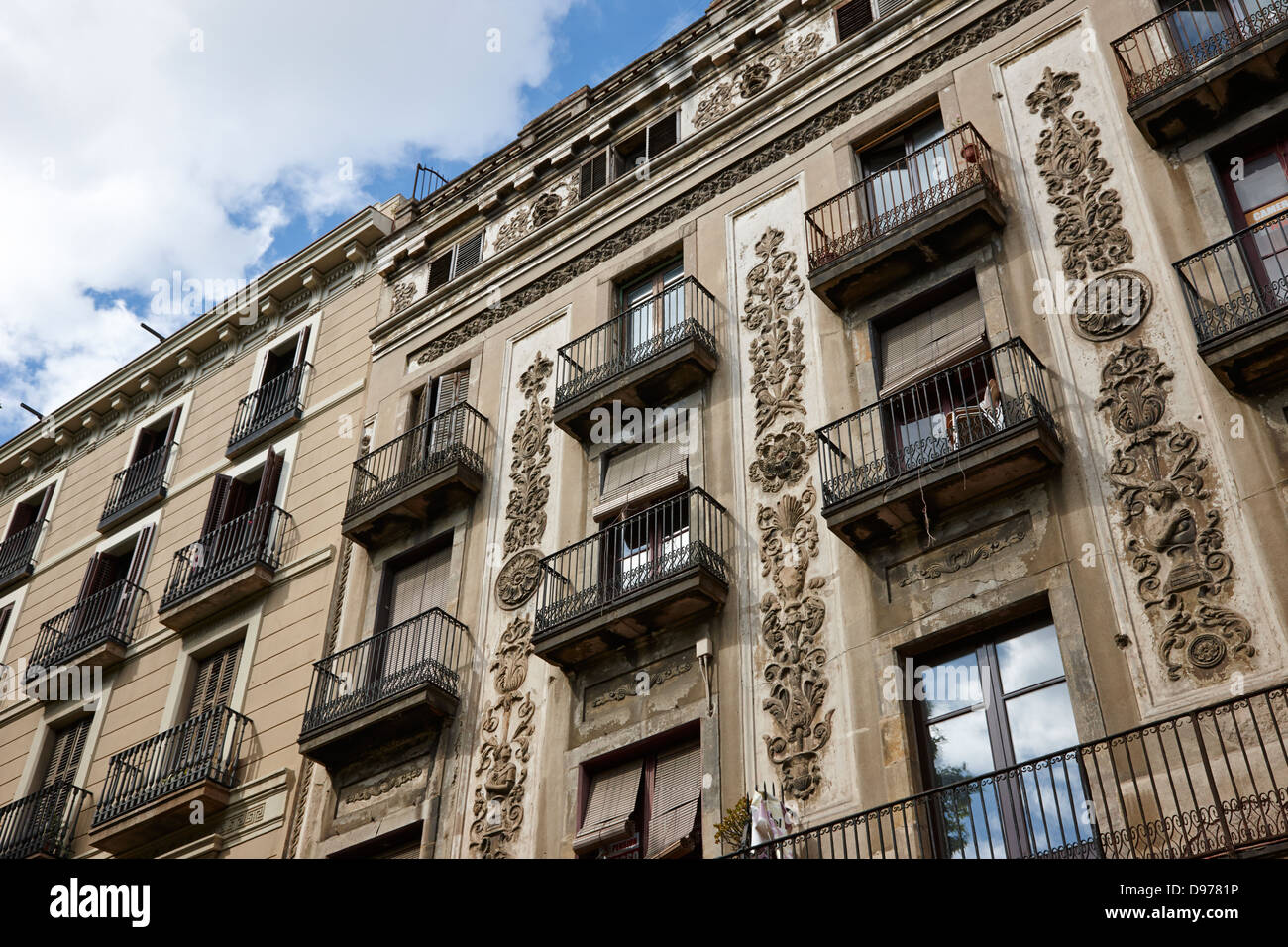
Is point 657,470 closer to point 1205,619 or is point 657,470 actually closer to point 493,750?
point 493,750

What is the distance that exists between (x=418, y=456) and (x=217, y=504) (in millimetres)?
4614

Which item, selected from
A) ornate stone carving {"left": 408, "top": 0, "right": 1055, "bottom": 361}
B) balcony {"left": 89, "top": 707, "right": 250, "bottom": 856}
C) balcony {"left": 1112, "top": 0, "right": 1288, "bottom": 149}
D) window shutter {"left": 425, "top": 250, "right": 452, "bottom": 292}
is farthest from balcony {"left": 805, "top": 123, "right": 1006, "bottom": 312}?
balcony {"left": 89, "top": 707, "right": 250, "bottom": 856}

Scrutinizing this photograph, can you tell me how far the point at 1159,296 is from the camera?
13.0 m

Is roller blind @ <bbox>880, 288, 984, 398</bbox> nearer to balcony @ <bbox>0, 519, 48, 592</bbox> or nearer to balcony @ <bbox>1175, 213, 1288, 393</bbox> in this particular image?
balcony @ <bbox>1175, 213, 1288, 393</bbox>

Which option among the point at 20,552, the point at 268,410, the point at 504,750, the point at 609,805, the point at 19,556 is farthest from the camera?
the point at 20,552

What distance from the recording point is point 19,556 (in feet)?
87.8

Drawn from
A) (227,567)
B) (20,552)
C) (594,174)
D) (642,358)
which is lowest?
(227,567)

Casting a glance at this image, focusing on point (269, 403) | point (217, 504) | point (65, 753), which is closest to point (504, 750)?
point (217, 504)

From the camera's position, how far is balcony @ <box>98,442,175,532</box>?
24141 mm

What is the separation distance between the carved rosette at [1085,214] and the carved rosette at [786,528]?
3278mm

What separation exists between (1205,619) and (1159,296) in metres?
3.55

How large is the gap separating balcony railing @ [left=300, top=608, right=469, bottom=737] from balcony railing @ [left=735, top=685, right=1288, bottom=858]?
20.1ft

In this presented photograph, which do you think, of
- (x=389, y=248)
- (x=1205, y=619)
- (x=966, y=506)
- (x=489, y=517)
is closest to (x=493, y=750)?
(x=489, y=517)

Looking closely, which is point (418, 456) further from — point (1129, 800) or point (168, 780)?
point (1129, 800)
